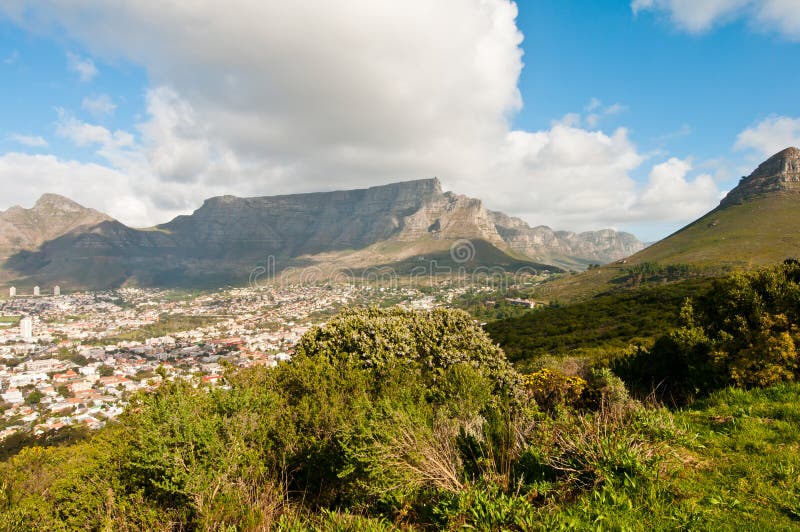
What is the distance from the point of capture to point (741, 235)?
97500 mm

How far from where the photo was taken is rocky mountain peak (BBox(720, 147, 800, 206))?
127688 mm

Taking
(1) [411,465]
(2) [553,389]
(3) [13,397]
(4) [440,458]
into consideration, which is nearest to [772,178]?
(2) [553,389]

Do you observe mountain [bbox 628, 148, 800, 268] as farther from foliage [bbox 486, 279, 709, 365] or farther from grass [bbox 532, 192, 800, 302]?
foliage [bbox 486, 279, 709, 365]

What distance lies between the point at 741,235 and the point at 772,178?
61.3m

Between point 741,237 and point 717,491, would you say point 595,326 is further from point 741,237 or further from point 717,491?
point 741,237

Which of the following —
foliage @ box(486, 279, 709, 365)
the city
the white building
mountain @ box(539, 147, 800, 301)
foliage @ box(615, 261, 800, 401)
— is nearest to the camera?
foliage @ box(615, 261, 800, 401)

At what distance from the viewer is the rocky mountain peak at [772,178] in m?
128

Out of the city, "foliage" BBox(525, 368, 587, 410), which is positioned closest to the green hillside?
the city

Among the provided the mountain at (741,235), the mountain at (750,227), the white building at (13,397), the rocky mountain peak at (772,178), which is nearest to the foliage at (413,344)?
the white building at (13,397)

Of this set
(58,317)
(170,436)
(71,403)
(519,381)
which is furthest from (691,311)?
(58,317)

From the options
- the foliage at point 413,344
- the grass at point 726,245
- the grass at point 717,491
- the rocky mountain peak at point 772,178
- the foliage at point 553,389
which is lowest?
the foliage at point 553,389

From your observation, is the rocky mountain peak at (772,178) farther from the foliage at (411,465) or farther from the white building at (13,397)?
the white building at (13,397)

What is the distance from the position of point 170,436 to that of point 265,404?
2438mm

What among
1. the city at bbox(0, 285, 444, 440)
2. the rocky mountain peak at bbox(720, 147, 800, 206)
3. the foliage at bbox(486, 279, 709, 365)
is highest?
the rocky mountain peak at bbox(720, 147, 800, 206)
